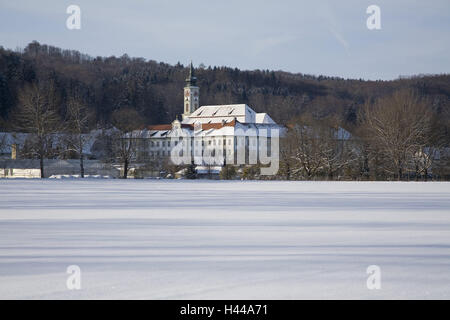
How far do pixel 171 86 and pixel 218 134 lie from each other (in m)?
63.3

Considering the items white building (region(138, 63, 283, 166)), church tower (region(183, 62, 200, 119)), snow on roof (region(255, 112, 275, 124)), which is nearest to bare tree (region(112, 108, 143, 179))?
white building (region(138, 63, 283, 166))

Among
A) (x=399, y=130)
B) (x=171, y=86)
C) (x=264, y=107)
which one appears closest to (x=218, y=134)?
(x=399, y=130)

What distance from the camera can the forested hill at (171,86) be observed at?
4269 inches

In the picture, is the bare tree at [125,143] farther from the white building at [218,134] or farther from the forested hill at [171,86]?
the forested hill at [171,86]

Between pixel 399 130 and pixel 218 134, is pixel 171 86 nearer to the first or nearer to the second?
pixel 218 134

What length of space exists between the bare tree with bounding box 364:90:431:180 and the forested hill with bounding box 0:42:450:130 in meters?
44.1

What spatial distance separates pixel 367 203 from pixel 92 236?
1108 centimetres

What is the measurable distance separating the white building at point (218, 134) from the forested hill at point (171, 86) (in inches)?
471

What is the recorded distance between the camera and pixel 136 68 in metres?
170

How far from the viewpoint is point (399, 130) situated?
5272 centimetres
